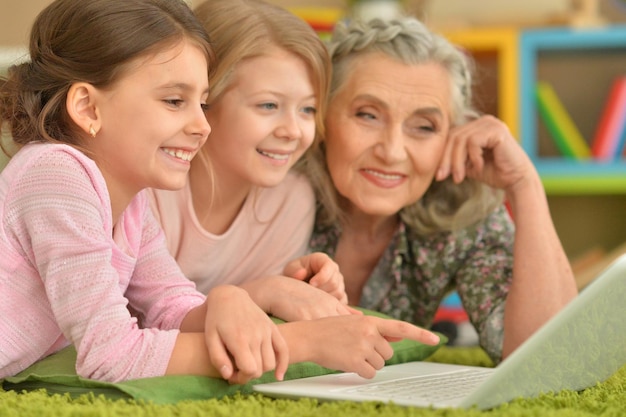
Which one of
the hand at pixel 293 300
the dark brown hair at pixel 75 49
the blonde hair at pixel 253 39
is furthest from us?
the blonde hair at pixel 253 39

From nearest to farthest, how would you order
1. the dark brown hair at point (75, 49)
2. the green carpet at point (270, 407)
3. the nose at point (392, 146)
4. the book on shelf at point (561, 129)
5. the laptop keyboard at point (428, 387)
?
the green carpet at point (270, 407), the laptop keyboard at point (428, 387), the dark brown hair at point (75, 49), the nose at point (392, 146), the book on shelf at point (561, 129)

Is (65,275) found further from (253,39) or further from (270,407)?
(253,39)

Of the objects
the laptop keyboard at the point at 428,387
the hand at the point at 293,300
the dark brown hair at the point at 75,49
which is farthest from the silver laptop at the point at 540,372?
the dark brown hair at the point at 75,49

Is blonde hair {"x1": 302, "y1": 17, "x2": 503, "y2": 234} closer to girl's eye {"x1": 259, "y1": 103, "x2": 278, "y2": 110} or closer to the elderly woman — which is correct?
the elderly woman

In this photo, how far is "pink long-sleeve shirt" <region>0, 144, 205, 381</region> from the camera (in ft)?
3.30

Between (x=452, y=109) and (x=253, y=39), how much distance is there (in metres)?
0.41

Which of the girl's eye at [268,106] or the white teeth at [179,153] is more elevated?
the white teeth at [179,153]

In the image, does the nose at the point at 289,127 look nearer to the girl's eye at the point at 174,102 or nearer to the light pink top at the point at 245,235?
the light pink top at the point at 245,235

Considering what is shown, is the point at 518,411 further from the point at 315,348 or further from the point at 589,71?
the point at 589,71

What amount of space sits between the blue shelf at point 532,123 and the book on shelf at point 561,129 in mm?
97

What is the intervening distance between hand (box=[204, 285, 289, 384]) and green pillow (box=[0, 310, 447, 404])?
0.08 feet

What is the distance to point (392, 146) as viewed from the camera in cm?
159

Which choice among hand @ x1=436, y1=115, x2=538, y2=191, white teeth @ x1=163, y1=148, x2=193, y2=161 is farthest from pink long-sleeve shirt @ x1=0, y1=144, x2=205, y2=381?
hand @ x1=436, y1=115, x2=538, y2=191

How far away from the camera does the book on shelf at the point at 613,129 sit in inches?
117
